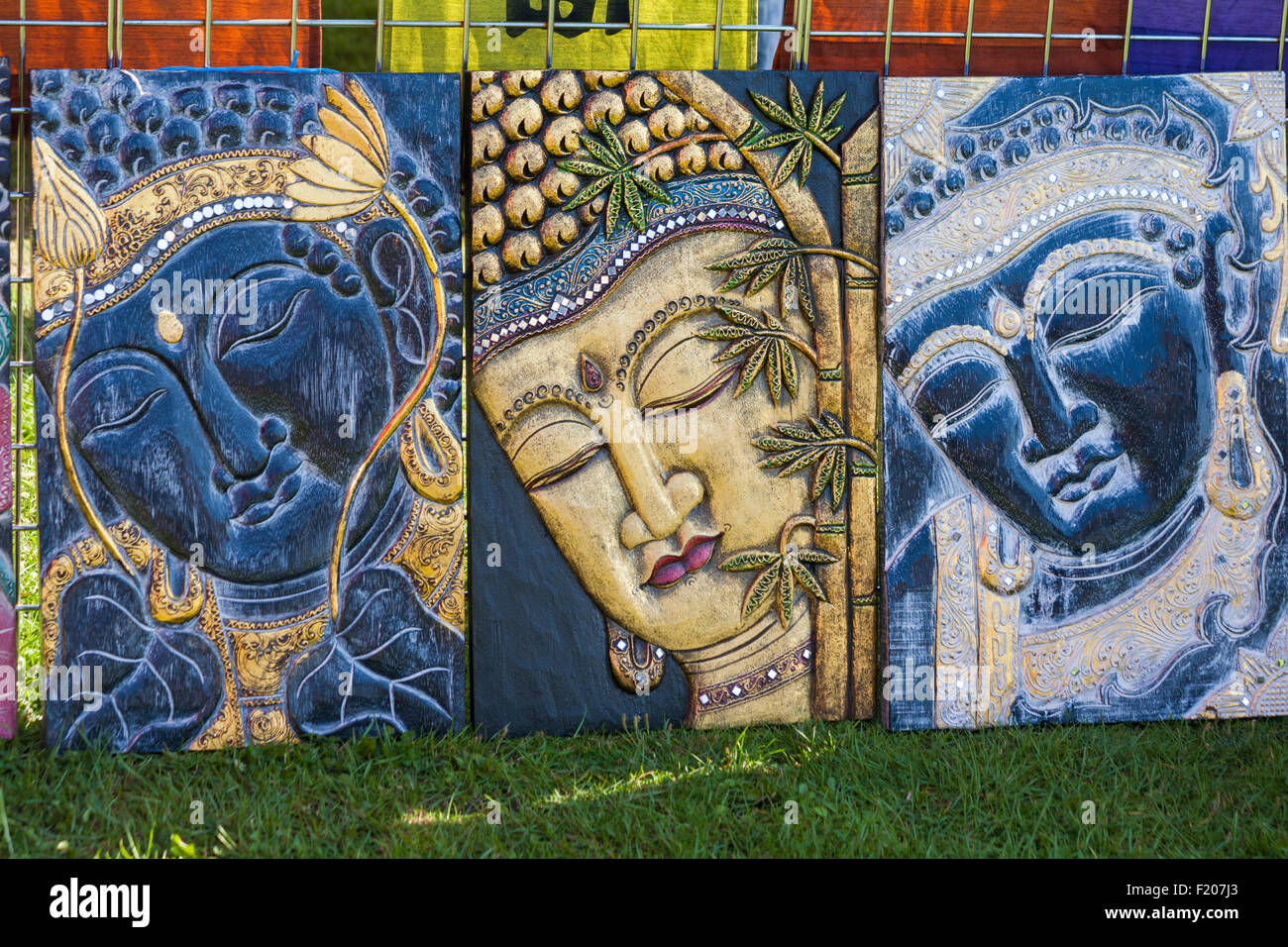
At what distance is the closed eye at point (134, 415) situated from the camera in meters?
2.97

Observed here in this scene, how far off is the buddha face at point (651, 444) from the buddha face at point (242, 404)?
0.45 meters

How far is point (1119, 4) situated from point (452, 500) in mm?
2830

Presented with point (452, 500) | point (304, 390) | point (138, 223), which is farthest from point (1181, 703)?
point (138, 223)

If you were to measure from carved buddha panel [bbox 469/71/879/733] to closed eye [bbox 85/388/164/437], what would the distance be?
941 millimetres

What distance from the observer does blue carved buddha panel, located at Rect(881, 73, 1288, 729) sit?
10.5 feet

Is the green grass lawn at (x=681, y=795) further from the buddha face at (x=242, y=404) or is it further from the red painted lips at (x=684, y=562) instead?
the buddha face at (x=242, y=404)

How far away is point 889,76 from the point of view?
3.29 m

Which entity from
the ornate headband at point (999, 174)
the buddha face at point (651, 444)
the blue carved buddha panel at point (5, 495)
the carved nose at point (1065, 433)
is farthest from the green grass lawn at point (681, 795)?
the ornate headband at point (999, 174)

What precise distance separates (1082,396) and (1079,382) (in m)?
0.05

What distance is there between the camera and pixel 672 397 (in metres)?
3.13

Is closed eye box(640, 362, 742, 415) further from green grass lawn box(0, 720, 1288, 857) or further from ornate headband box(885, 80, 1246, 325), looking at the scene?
green grass lawn box(0, 720, 1288, 857)

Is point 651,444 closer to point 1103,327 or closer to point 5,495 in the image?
point 1103,327

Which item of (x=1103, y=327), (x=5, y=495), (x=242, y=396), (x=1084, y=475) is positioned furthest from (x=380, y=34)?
(x=1084, y=475)

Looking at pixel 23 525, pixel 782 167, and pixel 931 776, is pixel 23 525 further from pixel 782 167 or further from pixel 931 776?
pixel 931 776
